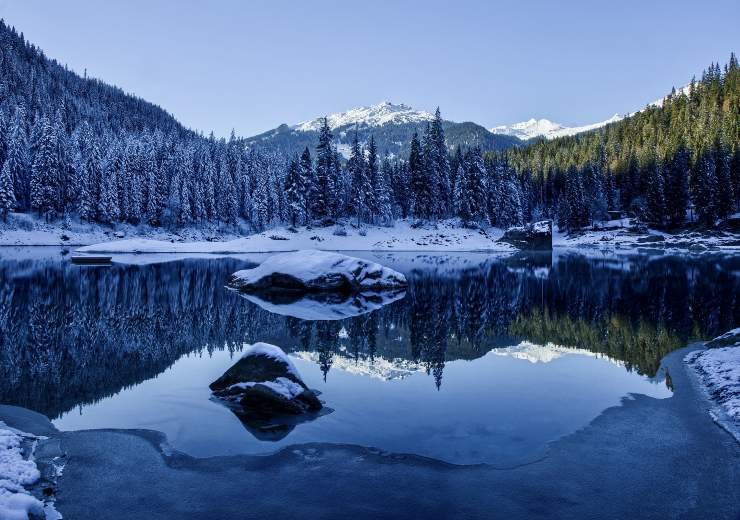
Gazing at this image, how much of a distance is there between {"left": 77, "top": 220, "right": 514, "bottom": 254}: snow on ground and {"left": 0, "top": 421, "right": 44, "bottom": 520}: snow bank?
67.8 metres

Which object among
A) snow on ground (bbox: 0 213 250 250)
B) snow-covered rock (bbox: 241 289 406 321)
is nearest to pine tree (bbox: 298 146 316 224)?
snow on ground (bbox: 0 213 250 250)

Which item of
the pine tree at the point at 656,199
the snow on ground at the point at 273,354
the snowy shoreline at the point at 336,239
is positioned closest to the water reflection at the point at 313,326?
the snow on ground at the point at 273,354

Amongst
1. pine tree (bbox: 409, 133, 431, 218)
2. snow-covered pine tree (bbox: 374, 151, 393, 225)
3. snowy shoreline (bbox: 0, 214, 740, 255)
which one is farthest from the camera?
pine tree (bbox: 409, 133, 431, 218)

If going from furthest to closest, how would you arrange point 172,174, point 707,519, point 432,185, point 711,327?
point 172,174, point 432,185, point 711,327, point 707,519

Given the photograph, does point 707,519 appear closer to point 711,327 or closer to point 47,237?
point 711,327

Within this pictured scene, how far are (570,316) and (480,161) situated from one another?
77283 mm

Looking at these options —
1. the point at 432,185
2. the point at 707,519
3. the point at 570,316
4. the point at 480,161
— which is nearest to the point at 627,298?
the point at 570,316

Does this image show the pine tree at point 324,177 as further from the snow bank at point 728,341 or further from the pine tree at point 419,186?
the snow bank at point 728,341

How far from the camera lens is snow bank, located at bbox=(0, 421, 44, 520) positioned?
5.81 m

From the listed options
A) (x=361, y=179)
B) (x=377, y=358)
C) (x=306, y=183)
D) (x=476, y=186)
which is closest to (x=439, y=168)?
(x=476, y=186)

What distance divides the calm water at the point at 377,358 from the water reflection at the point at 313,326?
3.6 inches

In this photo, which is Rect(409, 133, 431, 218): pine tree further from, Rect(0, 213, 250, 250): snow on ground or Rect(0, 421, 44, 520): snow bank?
Rect(0, 421, 44, 520): snow bank

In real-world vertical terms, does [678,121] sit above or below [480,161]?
above

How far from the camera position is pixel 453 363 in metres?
14.9
